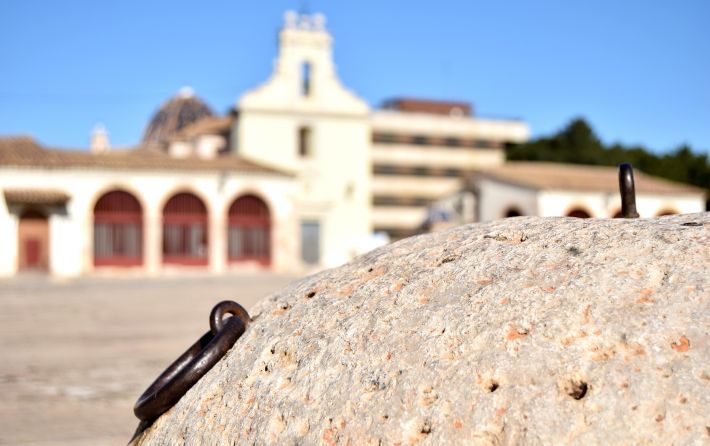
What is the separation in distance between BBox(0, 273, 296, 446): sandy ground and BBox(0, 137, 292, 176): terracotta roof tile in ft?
30.2

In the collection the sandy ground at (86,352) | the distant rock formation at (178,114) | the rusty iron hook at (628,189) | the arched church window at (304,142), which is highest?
the distant rock formation at (178,114)

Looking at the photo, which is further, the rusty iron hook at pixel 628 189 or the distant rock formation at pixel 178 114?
the distant rock formation at pixel 178 114

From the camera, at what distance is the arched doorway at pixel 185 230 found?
30453 mm

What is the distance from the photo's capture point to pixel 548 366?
1.83m

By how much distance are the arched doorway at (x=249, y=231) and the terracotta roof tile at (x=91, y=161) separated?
4.65 feet

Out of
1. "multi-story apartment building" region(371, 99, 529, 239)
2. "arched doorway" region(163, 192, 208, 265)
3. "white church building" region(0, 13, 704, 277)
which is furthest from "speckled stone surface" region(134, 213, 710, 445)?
"multi-story apartment building" region(371, 99, 529, 239)

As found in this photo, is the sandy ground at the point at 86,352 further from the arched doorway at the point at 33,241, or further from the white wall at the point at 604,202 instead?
the white wall at the point at 604,202

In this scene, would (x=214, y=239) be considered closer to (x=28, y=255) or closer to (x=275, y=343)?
(x=28, y=255)

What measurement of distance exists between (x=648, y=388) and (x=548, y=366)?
22 cm

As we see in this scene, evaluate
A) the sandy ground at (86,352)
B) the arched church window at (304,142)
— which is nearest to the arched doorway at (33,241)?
the sandy ground at (86,352)

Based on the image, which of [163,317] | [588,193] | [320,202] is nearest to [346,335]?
[163,317]

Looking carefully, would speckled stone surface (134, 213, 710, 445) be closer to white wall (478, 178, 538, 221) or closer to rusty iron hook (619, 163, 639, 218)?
rusty iron hook (619, 163, 639, 218)

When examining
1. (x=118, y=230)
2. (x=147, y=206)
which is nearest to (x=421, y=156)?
(x=147, y=206)

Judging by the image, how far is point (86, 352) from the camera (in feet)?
30.6
